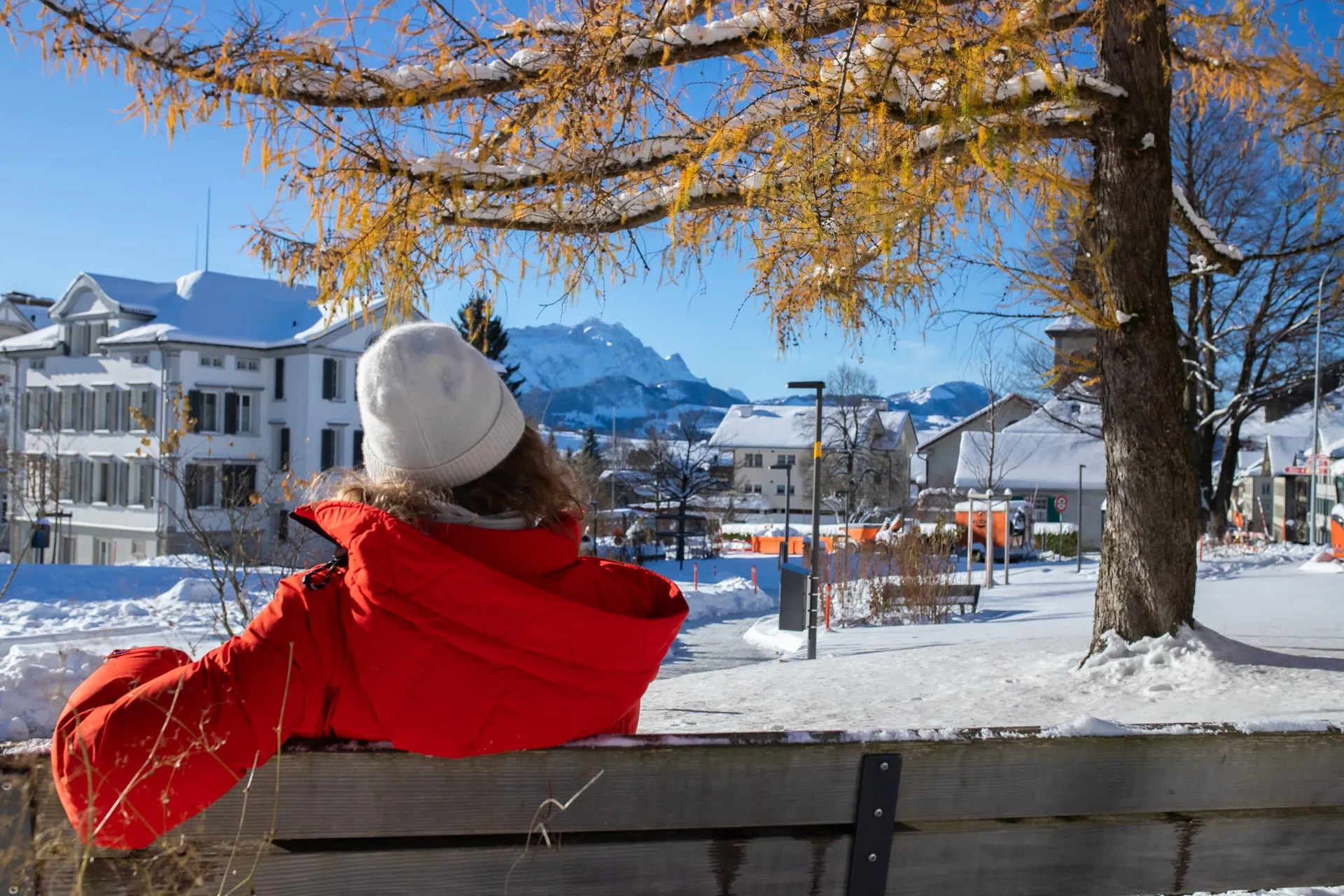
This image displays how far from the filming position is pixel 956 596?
2003 centimetres

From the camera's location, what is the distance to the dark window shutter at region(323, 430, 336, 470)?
1512 inches

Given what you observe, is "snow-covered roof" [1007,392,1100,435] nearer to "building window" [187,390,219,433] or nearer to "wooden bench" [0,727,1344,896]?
"building window" [187,390,219,433]

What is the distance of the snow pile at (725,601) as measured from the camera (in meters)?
25.0

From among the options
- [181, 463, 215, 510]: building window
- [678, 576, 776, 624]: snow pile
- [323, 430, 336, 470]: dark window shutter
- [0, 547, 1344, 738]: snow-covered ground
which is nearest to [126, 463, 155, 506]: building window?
[181, 463, 215, 510]: building window

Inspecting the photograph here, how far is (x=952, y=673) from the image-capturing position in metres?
8.77

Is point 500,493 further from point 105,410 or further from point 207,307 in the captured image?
point 105,410

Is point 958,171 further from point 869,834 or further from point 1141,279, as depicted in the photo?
point 869,834

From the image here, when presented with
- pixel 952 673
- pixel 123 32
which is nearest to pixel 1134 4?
pixel 952 673

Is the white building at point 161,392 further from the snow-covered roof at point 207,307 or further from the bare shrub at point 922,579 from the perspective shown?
the bare shrub at point 922,579

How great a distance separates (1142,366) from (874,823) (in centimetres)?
614

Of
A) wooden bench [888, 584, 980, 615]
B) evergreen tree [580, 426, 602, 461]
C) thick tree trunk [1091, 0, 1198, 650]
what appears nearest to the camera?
thick tree trunk [1091, 0, 1198, 650]

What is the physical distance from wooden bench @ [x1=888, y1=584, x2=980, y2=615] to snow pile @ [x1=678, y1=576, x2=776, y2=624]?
516 centimetres

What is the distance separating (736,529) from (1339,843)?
59.8m

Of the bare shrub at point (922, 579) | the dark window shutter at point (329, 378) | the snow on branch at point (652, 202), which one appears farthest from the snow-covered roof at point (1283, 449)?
the snow on branch at point (652, 202)
